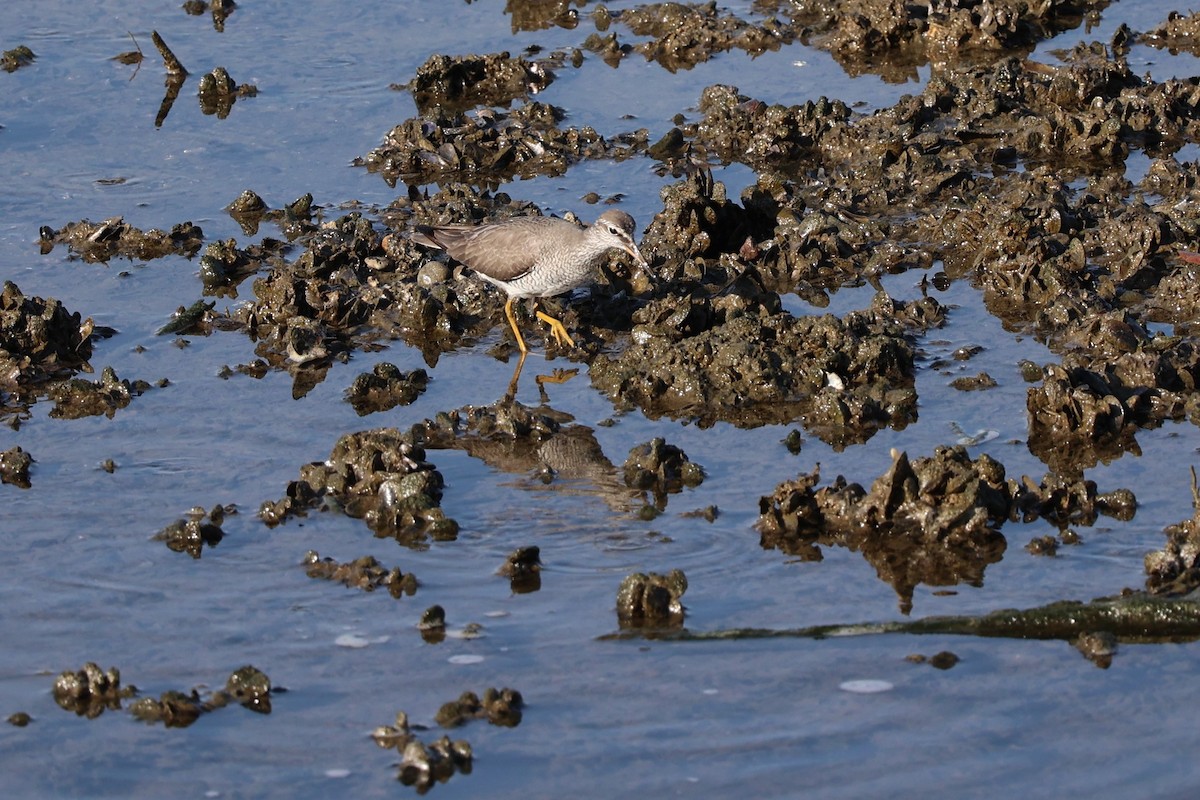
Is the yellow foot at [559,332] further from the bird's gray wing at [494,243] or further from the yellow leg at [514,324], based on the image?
the bird's gray wing at [494,243]

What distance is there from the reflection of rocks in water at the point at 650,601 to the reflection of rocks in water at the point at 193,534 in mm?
2451

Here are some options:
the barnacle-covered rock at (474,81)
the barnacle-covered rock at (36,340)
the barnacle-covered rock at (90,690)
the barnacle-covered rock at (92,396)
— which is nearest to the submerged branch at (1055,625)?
the barnacle-covered rock at (90,690)

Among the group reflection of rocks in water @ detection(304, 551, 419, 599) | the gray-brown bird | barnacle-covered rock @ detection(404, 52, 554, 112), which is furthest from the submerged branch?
barnacle-covered rock @ detection(404, 52, 554, 112)

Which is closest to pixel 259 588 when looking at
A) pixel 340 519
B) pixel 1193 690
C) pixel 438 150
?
pixel 340 519

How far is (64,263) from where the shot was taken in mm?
12867

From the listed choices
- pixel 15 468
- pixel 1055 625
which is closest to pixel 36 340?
pixel 15 468

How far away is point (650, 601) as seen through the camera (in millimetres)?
8047

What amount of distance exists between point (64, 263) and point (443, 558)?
573cm

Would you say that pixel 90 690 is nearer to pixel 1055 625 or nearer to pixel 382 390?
pixel 382 390

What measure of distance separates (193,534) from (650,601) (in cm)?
268

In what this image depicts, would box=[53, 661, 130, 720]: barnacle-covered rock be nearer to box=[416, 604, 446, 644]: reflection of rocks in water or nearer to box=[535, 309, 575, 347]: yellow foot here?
box=[416, 604, 446, 644]: reflection of rocks in water

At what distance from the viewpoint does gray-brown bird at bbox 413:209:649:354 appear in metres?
11.3

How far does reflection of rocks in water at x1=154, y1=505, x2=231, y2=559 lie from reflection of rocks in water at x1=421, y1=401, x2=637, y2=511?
157cm

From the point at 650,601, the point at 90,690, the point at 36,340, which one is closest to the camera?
the point at 90,690
